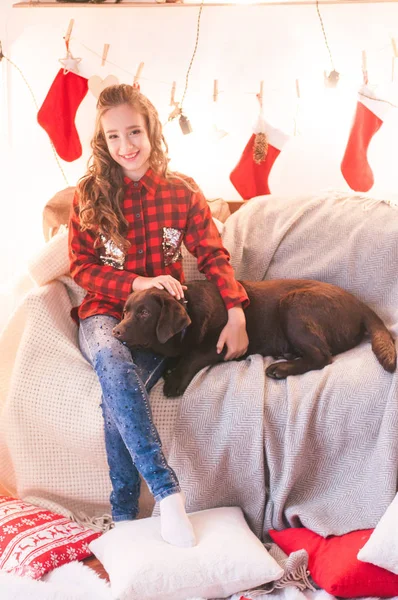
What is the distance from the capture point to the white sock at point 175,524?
201 centimetres

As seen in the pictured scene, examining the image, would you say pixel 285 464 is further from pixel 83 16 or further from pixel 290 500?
pixel 83 16

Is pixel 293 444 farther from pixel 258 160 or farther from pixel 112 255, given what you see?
pixel 258 160

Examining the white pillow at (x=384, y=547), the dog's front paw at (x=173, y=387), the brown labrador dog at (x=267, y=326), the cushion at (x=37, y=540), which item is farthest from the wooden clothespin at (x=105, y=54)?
the white pillow at (x=384, y=547)

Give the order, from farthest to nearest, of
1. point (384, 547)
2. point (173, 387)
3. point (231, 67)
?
point (231, 67), point (173, 387), point (384, 547)

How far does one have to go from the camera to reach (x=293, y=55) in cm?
343

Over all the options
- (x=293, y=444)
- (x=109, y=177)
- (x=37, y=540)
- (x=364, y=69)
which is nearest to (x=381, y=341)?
(x=293, y=444)

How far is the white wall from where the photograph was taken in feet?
11.1

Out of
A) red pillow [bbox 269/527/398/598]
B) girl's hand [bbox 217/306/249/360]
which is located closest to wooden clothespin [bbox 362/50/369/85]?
girl's hand [bbox 217/306/249/360]

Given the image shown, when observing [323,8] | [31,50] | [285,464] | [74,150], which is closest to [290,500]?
[285,464]

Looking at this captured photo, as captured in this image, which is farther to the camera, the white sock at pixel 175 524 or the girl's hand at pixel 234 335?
the girl's hand at pixel 234 335

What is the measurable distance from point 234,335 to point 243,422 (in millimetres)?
303

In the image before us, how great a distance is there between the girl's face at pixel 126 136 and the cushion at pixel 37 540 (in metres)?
1.15

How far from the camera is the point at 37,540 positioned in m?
2.21

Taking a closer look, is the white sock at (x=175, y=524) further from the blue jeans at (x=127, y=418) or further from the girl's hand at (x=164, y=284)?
the girl's hand at (x=164, y=284)
